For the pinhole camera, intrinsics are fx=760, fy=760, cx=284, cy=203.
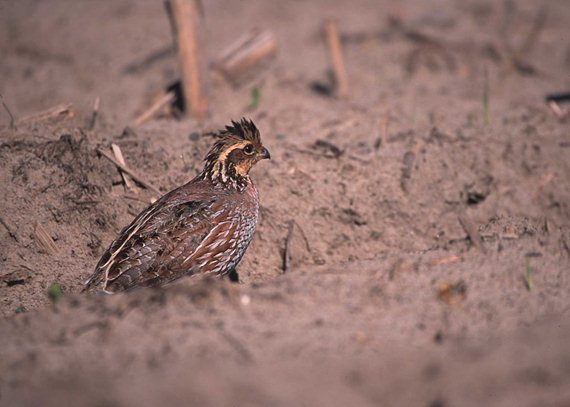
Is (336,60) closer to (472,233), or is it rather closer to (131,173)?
(131,173)

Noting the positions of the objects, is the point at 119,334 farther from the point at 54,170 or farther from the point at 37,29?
the point at 37,29

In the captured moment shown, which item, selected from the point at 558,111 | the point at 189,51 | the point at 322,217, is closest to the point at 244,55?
the point at 189,51

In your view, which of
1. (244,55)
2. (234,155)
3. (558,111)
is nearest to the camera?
(234,155)

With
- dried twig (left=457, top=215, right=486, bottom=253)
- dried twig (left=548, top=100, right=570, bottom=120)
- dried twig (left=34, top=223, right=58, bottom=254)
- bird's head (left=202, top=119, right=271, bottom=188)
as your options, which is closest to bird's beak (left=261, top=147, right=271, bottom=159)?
bird's head (left=202, top=119, right=271, bottom=188)

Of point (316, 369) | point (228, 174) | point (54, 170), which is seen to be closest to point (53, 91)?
point (54, 170)

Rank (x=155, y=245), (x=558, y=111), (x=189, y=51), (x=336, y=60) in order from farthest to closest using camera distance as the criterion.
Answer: (x=336, y=60) → (x=558, y=111) → (x=189, y=51) → (x=155, y=245)

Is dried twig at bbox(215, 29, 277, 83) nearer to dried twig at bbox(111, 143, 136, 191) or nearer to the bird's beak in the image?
dried twig at bbox(111, 143, 136, 191)

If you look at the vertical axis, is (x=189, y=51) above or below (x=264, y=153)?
above
